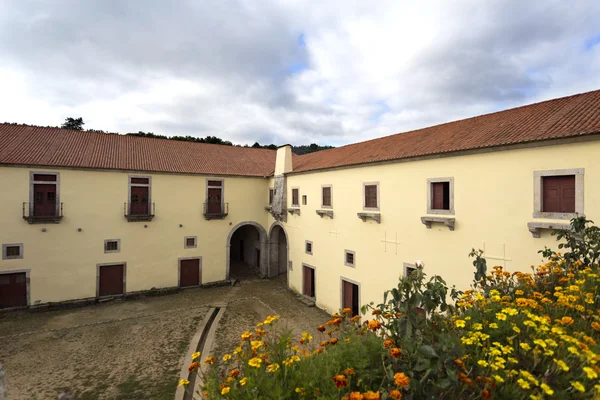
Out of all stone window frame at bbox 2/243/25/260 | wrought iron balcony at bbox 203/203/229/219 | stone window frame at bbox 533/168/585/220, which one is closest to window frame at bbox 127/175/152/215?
wrought iron balcony at bbox 203/203/229/219

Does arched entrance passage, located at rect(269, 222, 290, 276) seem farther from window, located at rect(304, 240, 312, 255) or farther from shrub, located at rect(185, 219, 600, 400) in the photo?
shrub, located at rect(185, 219, 600, 400)

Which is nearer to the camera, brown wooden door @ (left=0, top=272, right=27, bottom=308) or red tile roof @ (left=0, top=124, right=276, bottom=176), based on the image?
brown wooden door @ (left=0, top=272, right=27, bottom=308)

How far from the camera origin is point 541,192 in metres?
7.74

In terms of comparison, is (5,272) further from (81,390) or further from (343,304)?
(343,304)

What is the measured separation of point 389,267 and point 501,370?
9191 millimetres

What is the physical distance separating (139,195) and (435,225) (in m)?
15.4

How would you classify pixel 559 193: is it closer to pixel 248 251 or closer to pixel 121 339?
pixel 121 339

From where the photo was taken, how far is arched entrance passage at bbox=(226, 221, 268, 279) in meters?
20.6

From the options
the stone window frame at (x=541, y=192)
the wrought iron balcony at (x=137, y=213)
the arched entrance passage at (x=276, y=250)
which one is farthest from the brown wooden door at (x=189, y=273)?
the stone window frame at (x=541, y=192)

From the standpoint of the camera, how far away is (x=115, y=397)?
796 centimetres

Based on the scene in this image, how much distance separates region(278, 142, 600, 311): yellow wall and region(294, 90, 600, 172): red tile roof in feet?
1.13

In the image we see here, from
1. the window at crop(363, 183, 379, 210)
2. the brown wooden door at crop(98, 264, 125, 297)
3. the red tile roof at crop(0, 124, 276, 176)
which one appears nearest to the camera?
the window at crop(363, 183, 379, 210)

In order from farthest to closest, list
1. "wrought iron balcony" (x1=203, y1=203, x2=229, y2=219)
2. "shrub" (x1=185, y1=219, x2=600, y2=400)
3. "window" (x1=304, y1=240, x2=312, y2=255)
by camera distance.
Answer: "wrought iron balcony" (x1=203, y1=203, x2=229, y2=219), "window" (x1=304, y1=240, x2=312, y2=255), "shrub" (x1=185, y1=219, x2=600, y2=400)

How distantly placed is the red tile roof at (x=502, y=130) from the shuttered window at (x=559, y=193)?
3.53 ft
